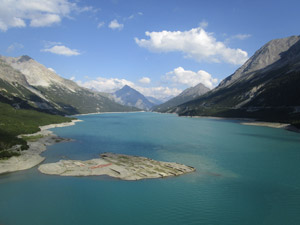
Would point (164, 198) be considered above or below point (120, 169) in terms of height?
below

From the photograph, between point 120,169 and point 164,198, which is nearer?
point 164,198

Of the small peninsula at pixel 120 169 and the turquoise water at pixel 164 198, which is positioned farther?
the small peninsula at pixel 120 169

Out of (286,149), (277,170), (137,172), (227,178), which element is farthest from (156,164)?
(286,149)

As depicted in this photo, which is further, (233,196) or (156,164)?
(156,164)

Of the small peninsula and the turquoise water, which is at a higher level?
the small peninsula

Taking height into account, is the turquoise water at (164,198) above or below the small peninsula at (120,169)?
below

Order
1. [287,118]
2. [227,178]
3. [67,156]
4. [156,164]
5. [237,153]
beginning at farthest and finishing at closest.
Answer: [287,118] → [237,153] → [67,156] → [156,164] → [227,178]

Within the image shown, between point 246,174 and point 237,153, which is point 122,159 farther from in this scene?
point 237,153

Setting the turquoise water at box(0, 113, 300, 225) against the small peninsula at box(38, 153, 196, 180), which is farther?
the small peninsula at box(38, 153, 196, 180)
